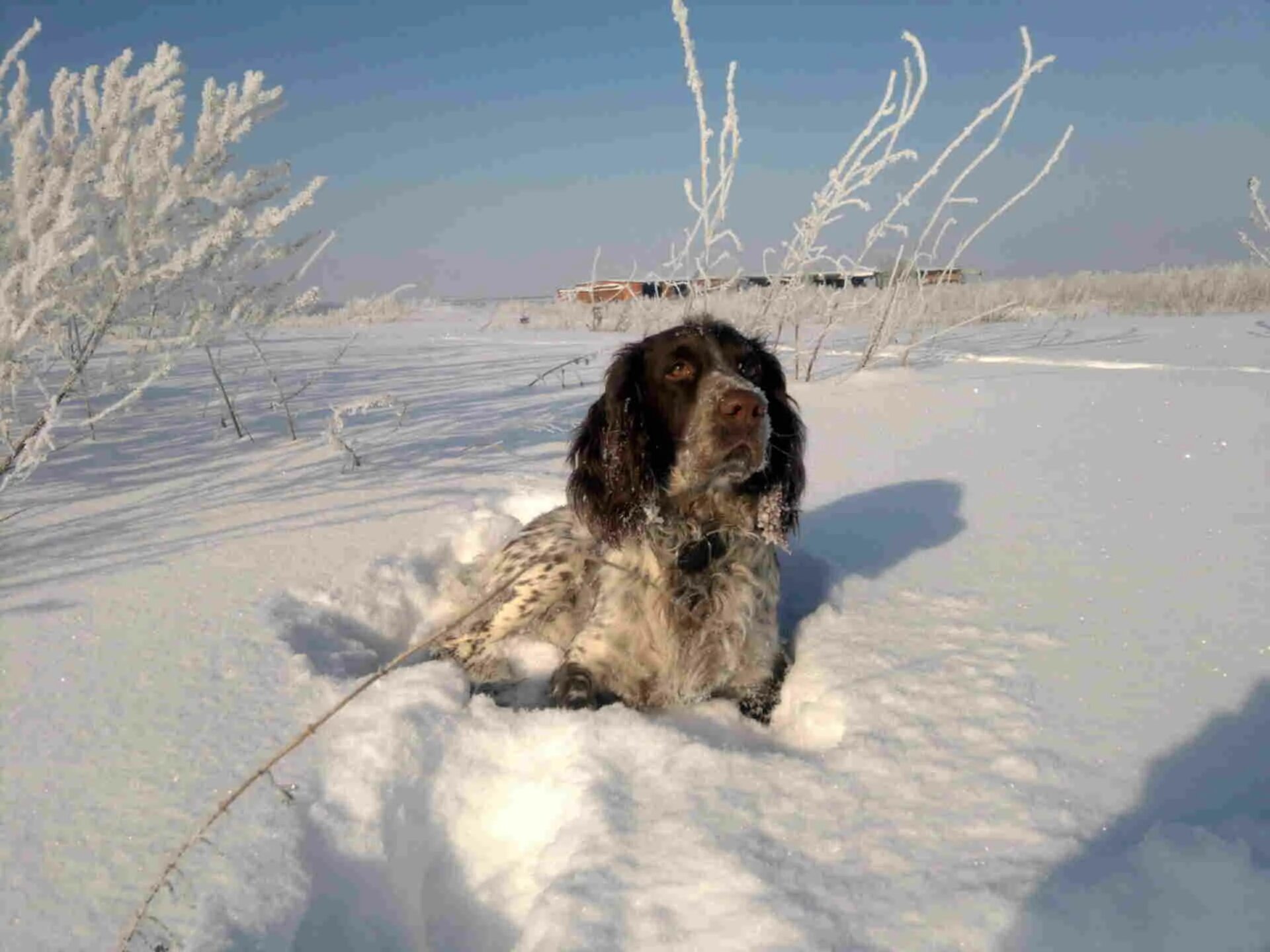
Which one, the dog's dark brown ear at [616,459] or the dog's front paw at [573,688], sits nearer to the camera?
the dog's front paw at [573,688]

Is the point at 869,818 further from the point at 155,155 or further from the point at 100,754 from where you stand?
the point at 155,155

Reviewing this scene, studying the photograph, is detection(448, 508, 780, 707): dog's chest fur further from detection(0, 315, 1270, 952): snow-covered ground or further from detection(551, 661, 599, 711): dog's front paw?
detection(0, 315, 1270, 952): snow-covered ground

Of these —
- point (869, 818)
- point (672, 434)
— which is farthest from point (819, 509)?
point (869, 818)

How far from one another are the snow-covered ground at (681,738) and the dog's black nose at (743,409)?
0.67 m

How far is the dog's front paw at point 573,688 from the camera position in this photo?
2.48 m

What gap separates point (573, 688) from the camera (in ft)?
8.34

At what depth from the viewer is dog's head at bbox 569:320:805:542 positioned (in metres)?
2.69

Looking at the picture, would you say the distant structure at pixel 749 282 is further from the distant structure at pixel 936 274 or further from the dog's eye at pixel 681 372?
the dog's eye at pixel 681 372

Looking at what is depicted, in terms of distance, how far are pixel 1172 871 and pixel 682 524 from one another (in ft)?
5.90

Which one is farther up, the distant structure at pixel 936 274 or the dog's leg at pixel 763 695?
the distant structure at pixel 936 274

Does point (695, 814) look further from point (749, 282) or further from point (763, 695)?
point (749, 282)

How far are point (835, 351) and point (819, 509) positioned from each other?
5301mm

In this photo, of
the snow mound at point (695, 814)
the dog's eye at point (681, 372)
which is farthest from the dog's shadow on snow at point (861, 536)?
the dog's eye at point (681, 372)

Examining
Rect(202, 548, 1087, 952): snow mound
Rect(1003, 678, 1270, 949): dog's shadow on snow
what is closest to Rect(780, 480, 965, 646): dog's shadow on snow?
Rect(202, 548, 1087, 952): snow mound
